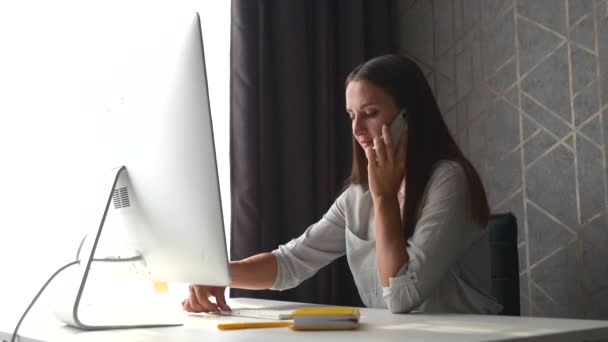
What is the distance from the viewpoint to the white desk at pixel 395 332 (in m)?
1.08

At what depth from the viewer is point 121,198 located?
1323 mm

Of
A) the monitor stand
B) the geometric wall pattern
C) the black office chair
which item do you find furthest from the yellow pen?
the geometric wall pattern

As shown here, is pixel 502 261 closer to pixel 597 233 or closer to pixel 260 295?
pixel 597 233

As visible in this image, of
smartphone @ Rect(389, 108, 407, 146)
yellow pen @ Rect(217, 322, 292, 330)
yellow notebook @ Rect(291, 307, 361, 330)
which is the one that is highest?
smartphone @ Rect(389, 108, 407, 146)

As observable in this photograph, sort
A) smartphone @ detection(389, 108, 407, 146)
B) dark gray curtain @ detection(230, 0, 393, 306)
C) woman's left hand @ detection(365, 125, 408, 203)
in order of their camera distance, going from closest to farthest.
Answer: woman's left hand @ detection(365, 125, 408, 203) < smartphone @ detection(389, 108, 407, 146) < dark gray curtain @ detection(230, 0, 393, 306)

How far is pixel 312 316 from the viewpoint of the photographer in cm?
119

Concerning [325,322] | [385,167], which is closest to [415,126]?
[385,167]

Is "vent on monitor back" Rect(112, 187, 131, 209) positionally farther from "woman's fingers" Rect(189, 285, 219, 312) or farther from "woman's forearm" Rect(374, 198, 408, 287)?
"woman's forearm" Rect(374, 198, 408, 287)

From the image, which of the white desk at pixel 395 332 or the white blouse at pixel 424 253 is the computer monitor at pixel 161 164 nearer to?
the white desk at pixel 395 332

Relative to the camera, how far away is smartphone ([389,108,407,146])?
1756 mm

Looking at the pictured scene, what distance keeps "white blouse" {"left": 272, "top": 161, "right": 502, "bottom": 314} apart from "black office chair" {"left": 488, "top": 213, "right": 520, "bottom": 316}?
145 millimetres

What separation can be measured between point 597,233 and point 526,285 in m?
0.32

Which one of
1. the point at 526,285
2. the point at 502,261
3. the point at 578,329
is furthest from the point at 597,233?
the point at 578,329

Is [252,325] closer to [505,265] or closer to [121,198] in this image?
[121,198]
